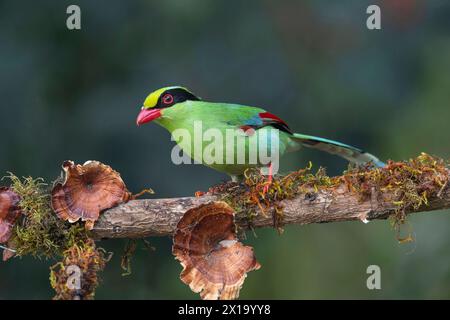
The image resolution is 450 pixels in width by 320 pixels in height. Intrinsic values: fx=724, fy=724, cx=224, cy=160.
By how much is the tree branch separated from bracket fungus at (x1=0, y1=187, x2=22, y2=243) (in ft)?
1.47

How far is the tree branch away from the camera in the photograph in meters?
3.92

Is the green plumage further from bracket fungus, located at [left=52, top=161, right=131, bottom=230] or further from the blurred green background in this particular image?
the blurred green background

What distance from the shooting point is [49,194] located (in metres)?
3.94

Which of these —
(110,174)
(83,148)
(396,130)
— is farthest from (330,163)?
(110,174)

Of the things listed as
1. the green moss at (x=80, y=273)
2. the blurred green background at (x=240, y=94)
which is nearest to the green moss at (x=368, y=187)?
the green moss at (x=80, y=273)

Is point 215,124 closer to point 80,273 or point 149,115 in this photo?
point 149,115

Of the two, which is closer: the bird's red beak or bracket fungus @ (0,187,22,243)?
bracket fungus @ (0,187,22,243)

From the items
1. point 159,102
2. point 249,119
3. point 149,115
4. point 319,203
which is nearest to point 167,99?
point 159,102

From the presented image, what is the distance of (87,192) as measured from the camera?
393 cm

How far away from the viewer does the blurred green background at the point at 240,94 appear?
683 cm

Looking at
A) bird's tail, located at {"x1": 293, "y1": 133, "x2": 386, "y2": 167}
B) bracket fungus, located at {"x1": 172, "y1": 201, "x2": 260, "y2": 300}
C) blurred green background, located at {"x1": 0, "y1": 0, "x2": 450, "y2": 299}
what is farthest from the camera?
blurred green background, located at {"x1": 0, "y1": 0, "x2": 450, "y2": 299}

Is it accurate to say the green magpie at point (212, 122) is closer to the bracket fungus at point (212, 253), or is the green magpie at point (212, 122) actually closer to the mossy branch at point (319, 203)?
the mossy branch at point (319, 203)

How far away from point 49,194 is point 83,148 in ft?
10.0

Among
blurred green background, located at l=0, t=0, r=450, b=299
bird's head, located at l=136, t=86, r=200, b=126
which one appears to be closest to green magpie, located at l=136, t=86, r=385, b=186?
bird's head, located at l=136, t=86, r=200, b=126
